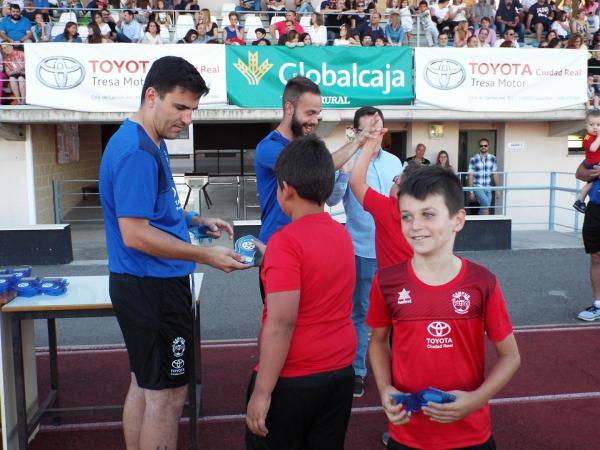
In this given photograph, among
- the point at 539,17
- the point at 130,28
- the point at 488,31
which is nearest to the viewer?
the point at 130,28

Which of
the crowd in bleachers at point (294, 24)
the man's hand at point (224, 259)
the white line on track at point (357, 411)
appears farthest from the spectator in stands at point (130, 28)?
the man's hand at point (224, 259)

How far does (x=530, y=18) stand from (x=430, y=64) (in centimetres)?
595

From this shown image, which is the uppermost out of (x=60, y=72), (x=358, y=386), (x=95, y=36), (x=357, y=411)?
(x=95, y=36)

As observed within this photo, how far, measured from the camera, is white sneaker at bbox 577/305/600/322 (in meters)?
6.28

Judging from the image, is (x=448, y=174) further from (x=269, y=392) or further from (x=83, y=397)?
(x=83, y=397)

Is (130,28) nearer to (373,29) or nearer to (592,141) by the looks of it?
(373,29)

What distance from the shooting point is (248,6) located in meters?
16.1

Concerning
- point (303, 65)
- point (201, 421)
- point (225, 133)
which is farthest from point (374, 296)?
point (225, 133)

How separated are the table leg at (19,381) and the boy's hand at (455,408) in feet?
7.78

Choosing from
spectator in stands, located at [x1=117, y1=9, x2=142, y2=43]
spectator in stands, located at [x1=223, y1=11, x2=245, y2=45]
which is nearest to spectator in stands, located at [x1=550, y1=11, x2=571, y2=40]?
spectator in stands, located at [x1=223, y1=11, x2=245, y2=45]

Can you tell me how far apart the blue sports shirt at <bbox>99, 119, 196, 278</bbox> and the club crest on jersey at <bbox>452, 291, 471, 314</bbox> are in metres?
1.28

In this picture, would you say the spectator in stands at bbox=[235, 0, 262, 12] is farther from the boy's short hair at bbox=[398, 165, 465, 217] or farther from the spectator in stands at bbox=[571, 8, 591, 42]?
the boy's short hair at bbox=[398, 165, 465, 217]

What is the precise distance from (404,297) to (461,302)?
0.19 meters

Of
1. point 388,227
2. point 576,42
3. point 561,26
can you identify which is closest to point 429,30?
point 576,42
